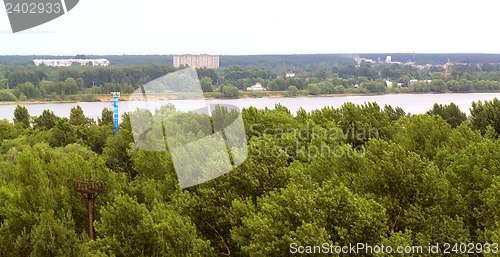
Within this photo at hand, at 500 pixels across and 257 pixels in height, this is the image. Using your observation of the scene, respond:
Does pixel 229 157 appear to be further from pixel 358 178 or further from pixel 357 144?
pixel 357 144

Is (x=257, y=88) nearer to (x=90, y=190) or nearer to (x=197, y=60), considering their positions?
(x=197, y=60)

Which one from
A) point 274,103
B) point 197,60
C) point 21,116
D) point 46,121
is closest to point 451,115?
point 46,121

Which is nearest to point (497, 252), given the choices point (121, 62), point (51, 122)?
point (51, 122)

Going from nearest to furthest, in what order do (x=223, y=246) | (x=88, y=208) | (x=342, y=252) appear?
(x=342, y=252), (x=223, y=246), (x=88, y=208)

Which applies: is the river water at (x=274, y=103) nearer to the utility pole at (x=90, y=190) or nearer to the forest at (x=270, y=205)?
the forest at (x=270, y=205)

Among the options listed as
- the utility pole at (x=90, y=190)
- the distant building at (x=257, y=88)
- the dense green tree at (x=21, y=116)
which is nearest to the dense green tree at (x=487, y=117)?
the utility pole at (x=90, y=190)

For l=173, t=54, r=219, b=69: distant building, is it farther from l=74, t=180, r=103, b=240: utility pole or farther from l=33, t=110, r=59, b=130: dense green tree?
l=74, t=180, r=103, b=240: utility pole

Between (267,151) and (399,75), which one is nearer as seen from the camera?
(267,151)
